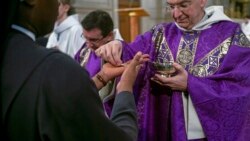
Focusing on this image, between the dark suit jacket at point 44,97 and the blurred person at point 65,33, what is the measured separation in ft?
10.2

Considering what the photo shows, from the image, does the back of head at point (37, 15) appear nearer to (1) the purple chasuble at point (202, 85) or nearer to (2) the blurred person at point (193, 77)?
(2) the blurred person at point (193, 77)

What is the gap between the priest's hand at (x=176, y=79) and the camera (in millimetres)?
1986

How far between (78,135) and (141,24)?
6664mm

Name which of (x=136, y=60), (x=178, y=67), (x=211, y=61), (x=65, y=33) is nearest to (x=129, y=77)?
(x=136, y=60)

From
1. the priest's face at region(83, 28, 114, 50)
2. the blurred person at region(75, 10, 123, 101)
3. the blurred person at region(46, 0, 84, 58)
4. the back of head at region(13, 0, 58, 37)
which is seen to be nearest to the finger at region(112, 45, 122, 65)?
the blurred person at region(75, 10, 123, 101)

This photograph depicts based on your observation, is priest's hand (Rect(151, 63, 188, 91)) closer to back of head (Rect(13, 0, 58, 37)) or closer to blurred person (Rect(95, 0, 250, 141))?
blurred person (Rect(95, 0, 250, 141))

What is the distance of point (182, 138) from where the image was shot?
2.08 metres

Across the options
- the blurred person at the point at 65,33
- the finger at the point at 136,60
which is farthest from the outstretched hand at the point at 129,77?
the blurred person at the point at 65,33

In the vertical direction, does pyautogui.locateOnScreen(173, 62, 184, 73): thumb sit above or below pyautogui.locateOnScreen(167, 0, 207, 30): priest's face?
below

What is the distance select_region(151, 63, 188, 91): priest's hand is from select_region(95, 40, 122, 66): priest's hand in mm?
203

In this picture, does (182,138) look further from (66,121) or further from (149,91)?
(66,121)

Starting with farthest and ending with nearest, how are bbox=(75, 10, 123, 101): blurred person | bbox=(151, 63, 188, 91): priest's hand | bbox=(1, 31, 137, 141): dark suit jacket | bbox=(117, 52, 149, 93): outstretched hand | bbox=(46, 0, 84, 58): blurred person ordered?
bbox=(46, 0, 84, 58): blurred person < bbox=(75, 10, 123, 101): blurred person < bbox=(151, 63, 188, 91): priest's hand < bbox=(117, 52, 149, 93): outstretched hand < bbox=(1, 31, 137, 141): dark suit jacket

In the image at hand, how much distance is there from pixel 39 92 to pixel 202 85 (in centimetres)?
119

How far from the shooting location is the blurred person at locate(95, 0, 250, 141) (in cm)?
201
